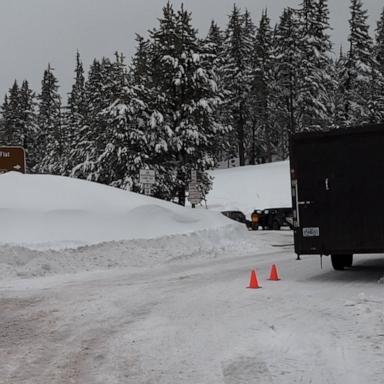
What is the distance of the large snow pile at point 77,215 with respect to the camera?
17.3m

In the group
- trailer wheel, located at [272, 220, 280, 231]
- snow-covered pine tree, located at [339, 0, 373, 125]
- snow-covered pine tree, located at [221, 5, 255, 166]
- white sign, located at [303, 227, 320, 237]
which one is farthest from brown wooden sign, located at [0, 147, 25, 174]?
snow-covered pine tree, located at [221, 5, 255, 166]

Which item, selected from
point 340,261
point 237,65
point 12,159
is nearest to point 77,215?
point 12,159

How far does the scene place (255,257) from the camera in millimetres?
19109

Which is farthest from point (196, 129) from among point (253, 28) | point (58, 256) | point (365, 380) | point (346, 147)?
point (253, 28)

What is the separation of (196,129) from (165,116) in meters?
1.80

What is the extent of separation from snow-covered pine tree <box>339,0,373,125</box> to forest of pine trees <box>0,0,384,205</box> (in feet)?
0.36

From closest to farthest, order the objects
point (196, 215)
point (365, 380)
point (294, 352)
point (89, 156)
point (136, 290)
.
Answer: point (365, 380) < point (294, 352) < point (136, 290) < point (196, 215) < point (89, 156)

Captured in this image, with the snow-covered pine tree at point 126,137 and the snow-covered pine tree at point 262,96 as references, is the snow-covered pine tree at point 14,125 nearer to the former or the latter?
the snow-covered pine tree at point 262,96

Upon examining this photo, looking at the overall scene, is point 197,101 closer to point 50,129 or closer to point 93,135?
point 93,135

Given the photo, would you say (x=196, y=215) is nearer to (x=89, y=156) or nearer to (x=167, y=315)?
(x=167, y=315)

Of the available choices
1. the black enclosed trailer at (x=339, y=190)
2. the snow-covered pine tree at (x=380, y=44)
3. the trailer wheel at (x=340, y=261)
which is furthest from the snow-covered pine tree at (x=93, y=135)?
the snow-covered pine tree at (x=380, y=44)

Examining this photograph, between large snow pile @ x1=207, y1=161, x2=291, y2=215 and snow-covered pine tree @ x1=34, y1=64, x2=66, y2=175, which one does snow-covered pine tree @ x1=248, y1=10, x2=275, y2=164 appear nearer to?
large snow pile @ x1=207, y1=161, x2=291, y2=215

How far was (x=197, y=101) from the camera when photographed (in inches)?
1267

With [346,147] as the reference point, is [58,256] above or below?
below
